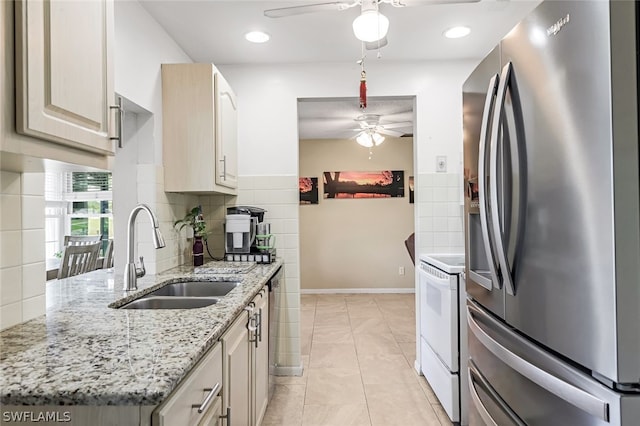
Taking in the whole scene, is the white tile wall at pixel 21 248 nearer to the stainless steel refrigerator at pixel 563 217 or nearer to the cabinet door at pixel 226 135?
the cabinet door at pixel 226 135

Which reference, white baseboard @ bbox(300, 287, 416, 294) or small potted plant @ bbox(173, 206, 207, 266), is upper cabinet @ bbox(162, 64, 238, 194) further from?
white baseboard @ bbox(300, 287, 416, 294)

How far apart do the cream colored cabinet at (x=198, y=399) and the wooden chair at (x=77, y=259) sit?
2.57m

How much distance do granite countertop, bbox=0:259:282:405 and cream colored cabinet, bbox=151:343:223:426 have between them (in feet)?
0.19

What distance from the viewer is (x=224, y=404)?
1285mm

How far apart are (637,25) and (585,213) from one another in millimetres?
379

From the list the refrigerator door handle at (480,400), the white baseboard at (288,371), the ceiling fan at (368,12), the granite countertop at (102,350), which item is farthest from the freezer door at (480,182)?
the white baseboard at (288,371)

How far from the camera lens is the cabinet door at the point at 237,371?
52.4 inches

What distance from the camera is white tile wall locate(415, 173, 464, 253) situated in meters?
2.93

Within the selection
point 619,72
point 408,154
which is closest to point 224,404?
point 619,72

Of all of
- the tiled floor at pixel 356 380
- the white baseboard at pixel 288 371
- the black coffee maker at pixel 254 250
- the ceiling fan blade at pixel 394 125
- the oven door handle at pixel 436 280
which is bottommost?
the tiled floor at pixel 356 380

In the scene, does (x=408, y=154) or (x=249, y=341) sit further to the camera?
(x=408, y=154)

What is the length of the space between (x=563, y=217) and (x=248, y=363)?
139 centimetres

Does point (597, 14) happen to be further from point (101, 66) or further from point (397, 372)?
point (397, 372)

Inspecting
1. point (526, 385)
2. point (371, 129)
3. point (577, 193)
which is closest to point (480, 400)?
point (526, 385)
